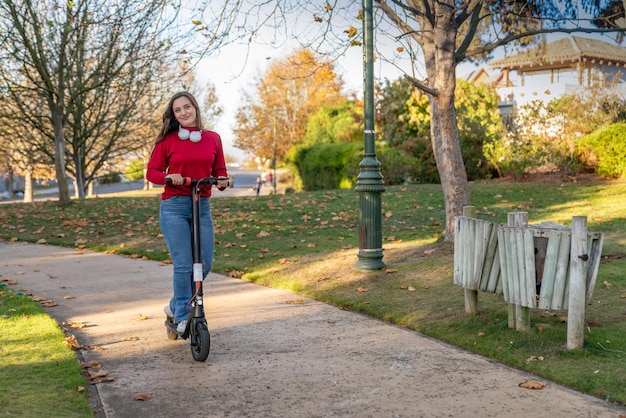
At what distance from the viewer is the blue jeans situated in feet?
18.5

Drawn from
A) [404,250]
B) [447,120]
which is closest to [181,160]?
[447,120]

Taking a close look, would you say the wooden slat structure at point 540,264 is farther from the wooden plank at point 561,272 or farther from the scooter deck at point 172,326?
the scooter deck at point 172,326

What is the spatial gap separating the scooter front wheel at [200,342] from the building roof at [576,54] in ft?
110

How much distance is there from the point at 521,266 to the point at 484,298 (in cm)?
174

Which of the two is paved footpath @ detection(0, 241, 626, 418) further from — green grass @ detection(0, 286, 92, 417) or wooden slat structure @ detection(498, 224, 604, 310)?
wooden slat structure @ detection(498, 224, 604, 310)

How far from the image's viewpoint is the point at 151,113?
102ft

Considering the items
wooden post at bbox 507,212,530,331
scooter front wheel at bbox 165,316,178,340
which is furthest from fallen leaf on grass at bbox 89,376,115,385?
wooden post at bbox 507,212,530,331

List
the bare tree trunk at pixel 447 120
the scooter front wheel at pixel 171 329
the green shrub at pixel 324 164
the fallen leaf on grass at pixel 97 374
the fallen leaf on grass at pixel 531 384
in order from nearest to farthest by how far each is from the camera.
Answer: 1. the fallen leaf on grass at pixel 531 384
2. the fallen leaf on grass at pixel 97 374
3. the scooter front wheel at pixel 171 329
4. the bare tree trunk at pixel 447 120
5. the green shrub at pixel 324 164

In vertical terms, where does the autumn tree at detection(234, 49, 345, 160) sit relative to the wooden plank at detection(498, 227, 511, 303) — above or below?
above

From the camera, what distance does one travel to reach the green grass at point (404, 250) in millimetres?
5742

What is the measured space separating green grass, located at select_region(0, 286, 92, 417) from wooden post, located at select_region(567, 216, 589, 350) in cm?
344

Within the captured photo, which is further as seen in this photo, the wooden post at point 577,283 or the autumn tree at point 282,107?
the autumn tree at point 282,107

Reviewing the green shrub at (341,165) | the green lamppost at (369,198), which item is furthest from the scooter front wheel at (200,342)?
the green shrub at (341,165)

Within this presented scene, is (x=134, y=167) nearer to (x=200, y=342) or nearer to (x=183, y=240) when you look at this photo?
(x=183, y=240)
